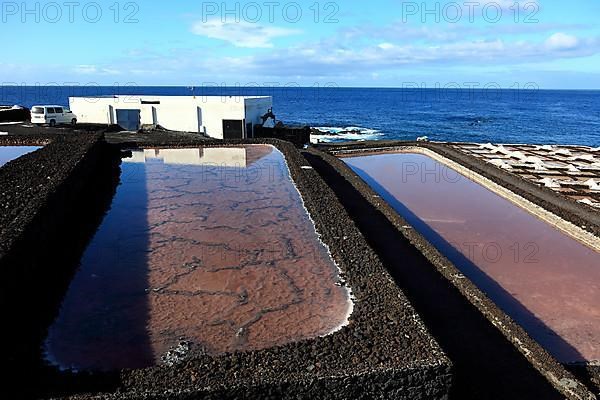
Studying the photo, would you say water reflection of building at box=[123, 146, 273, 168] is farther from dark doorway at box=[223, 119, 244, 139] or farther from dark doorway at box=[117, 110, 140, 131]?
dark doorway at box=[117, 110, 140, 131]

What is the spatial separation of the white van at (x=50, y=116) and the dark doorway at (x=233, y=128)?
32.0 feet

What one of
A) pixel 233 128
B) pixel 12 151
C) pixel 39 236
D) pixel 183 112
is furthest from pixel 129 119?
pixel 39 236

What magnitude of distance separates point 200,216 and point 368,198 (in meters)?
6.01

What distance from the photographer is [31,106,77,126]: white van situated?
1152 inches

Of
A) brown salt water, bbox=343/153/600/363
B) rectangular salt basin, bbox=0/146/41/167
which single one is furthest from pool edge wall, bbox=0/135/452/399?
rectangular salt basin, bbox=0/146/41/167

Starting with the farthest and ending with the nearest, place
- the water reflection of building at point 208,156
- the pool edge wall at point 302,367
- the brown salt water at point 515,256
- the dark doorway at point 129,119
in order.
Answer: the dark doorway at point 129,119 < the water reflection of building at point 208,156 < the brown salt water at point 515,256 < the pool edge wall at point 302,367

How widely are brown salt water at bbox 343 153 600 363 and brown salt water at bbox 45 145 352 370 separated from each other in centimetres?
300

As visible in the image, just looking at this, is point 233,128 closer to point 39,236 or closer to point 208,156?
point 208,156

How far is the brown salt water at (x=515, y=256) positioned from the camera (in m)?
9.29

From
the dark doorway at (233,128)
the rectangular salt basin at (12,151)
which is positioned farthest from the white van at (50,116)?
the rectangular salt basin at (12,151)

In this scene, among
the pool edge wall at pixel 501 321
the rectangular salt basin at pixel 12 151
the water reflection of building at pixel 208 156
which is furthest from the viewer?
the water reflection of building at pixel 208 156

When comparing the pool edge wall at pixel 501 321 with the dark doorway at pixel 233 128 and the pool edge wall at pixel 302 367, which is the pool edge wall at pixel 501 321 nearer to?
the pool edge wall at pixel 302 367

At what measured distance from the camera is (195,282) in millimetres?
9016

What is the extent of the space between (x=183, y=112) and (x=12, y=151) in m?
12.8
